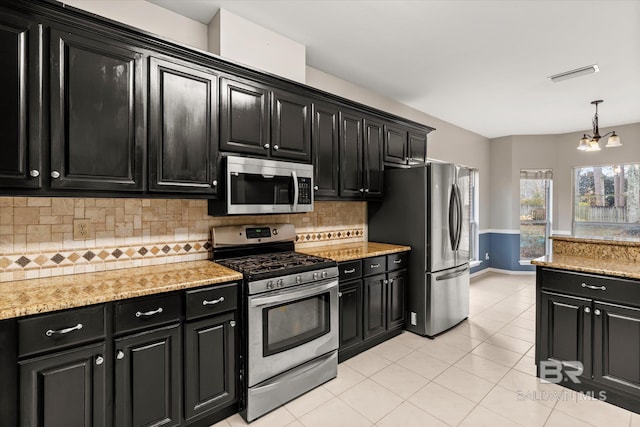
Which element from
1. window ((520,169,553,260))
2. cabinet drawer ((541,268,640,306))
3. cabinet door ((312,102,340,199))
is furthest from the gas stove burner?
window ((520,169,553,260))

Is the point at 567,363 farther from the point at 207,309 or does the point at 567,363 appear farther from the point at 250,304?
the point at 207,309

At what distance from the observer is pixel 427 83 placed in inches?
150

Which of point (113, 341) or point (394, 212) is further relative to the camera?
point (394, 212)

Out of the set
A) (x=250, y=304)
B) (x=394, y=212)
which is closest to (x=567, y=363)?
(x=394, y=212)

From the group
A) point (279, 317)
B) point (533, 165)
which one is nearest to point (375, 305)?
point (279, 317)

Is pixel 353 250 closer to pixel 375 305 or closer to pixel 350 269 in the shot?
pixel 350 269

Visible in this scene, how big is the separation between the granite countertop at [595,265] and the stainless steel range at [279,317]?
1.73m

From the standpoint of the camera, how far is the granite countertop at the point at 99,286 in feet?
4.86

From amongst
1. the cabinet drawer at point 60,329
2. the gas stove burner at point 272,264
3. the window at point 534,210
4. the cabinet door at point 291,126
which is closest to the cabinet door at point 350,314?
the gas stove burner at point 272,264

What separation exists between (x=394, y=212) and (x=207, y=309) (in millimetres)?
2363

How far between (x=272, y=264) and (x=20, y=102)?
65.7 inches

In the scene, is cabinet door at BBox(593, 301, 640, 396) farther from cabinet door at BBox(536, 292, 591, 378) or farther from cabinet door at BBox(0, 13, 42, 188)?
cabinet door at BBox(0, 13, 42, 188)

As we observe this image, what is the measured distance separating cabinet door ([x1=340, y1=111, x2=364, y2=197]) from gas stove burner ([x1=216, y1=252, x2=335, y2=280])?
2.94 ft

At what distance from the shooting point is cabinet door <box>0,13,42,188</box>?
61.2 inches
